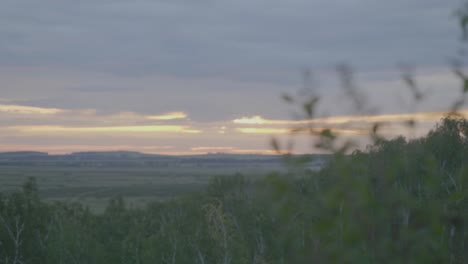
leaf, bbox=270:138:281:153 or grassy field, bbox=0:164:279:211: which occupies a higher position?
leaf, bbox=270:138:281:153

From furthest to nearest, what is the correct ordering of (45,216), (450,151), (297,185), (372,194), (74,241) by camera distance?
(45,216) → (74,241) → (450,151) → (297,185) → (372,194)

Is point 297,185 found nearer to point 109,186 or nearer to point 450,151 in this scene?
point 450,151

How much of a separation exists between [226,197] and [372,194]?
40.1 m

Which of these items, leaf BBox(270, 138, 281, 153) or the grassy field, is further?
the grassy field

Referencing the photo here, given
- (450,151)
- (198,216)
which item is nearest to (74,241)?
(198,216)

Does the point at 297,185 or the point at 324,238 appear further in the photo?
the point at 297,185

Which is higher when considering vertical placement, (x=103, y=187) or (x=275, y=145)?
(x=275, y=145)

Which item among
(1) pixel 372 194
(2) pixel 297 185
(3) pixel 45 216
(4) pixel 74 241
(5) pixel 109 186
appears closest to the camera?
(1) pixel 372 194

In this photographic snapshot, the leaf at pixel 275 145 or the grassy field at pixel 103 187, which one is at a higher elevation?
the leaf at pixel 275 145

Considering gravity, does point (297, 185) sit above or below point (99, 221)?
above

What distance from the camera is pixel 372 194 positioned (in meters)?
3.38

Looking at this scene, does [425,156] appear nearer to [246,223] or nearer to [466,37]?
[466,37]

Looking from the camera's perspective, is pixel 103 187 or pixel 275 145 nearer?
pixel 275 145

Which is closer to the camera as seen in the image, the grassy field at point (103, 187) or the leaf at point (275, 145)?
the leaf at point (275, 145)
